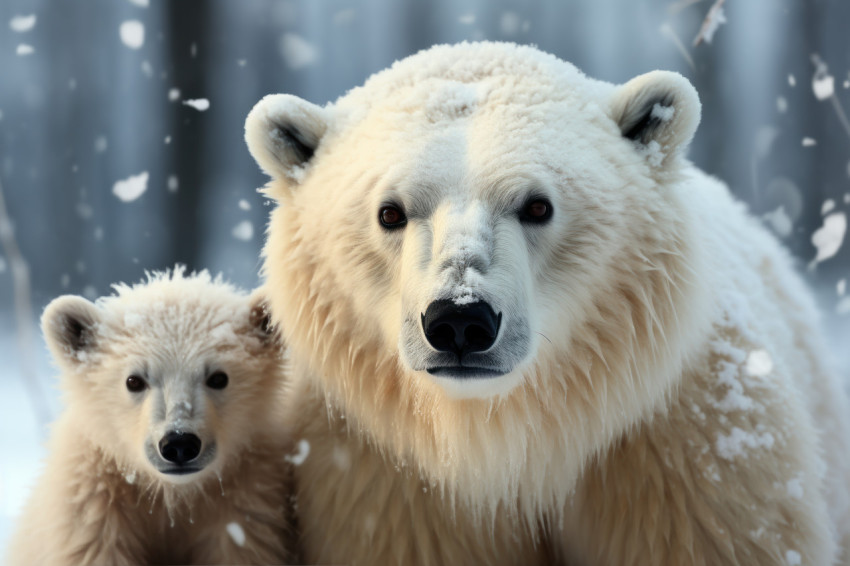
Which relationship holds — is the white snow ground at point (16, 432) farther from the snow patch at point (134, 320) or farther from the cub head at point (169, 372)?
the snow patch at point (134, 320)

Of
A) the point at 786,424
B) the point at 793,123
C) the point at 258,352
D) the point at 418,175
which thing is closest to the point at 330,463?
the point at 258,352

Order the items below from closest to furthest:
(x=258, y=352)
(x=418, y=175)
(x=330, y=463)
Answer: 1. (x=418, y=175)
2. (x=330, y=463)
3. (x=258, y=352)

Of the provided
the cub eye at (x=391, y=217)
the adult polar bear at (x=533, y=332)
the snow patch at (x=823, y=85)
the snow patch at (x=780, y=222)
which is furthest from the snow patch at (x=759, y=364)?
the snow patch at (x=780, y=222)

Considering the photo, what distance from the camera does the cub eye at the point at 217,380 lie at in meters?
2.70

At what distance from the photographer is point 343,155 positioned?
2.39m

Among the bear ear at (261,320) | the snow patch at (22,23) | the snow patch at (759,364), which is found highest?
the snow patch at (22,23)

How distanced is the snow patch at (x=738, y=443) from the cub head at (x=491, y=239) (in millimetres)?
208

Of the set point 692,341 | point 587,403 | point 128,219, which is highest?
point 692,341

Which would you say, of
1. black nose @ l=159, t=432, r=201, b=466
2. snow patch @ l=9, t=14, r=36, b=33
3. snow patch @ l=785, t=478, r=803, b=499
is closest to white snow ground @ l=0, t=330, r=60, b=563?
black nose @ l=159, t=432, r=201, b=466

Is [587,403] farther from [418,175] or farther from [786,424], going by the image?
[418,175]

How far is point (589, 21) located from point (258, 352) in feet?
14.8

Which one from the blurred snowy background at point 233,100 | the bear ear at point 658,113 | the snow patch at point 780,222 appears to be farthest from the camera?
the snow patch at point 780,222

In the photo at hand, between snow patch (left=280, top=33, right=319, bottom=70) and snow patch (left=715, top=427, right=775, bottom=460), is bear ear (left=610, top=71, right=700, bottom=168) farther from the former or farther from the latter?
snow patch (left=280, top=33, right=319, bottom=70)

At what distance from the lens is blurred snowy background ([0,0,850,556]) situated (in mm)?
5969
